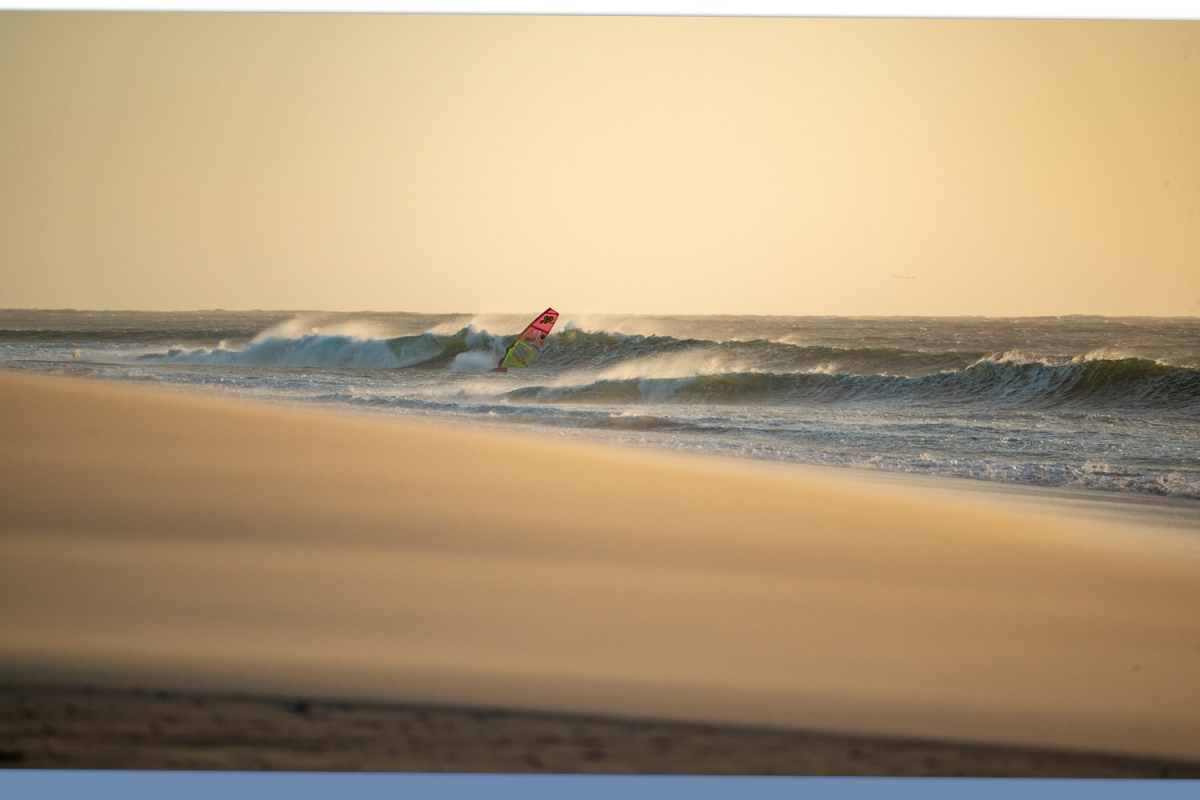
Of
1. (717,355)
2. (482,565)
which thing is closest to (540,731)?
(482,565)

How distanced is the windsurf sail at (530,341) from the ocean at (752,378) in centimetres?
6

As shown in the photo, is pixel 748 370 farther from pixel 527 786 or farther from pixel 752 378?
pixel 527 786

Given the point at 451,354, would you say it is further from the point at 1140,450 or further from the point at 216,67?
the point at 1140,450

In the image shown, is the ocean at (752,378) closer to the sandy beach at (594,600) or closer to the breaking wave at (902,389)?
the breaking wave at (902,389)

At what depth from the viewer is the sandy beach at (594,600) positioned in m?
1.64

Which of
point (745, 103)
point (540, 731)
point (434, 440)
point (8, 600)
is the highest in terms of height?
point (745, 103)

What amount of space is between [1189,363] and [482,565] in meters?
2.75

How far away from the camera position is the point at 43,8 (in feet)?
8.18

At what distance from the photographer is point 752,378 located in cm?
494

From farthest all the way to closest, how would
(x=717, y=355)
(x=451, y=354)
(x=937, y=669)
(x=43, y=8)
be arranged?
1. (x=717, y=355)
2. (x=451, y=354)
3. (x=43, y=8)
4. (x=937, y=669)

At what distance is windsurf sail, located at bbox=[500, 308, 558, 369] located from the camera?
3.17 m

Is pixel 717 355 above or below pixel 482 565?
above

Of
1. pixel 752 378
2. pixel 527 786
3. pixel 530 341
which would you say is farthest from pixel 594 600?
pixel 752 378

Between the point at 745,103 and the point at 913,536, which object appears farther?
the point at 745,103
